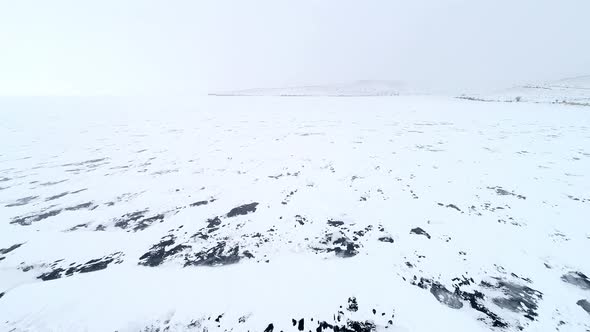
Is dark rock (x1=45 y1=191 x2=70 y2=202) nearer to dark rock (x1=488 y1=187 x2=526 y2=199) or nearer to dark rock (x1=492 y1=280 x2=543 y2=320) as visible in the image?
dark rock (x1=492 y1=280 x2=543 y2=320)

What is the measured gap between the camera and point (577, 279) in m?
3.16

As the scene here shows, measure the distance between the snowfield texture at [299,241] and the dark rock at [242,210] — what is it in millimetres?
41

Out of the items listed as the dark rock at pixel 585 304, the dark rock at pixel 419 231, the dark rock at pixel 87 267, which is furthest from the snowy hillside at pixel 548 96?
the dark rock at pixel 87 267

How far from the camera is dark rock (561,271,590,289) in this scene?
3080 mm

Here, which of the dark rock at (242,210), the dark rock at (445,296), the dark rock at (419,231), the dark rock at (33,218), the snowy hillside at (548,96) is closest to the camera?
the dark rock at (445,296)

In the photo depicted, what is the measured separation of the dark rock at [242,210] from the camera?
16.0ft

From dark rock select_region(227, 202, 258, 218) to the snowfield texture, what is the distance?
0.14ft

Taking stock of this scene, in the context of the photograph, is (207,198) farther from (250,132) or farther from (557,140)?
(557,140)

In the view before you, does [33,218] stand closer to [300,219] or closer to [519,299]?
[300,219]

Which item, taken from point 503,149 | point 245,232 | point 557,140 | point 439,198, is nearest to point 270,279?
point 245,232

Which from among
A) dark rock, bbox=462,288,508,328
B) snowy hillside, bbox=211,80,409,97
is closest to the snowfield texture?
dark rock, bbox=462,288,508,328

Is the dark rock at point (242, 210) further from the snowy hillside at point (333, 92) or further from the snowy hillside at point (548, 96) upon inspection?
the snowy hillside at point (333, 92)

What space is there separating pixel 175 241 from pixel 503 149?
1028 centimetres

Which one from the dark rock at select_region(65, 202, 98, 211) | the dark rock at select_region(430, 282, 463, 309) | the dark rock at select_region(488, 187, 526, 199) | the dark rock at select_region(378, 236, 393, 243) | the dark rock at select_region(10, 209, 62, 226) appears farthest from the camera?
the dark rock at select_region(488, 187, 526, 199)
